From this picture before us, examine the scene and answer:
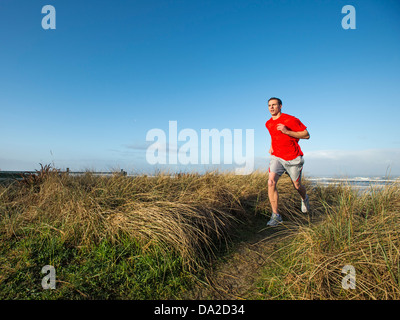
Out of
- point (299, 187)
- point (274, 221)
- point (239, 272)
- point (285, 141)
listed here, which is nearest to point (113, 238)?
point (239, 272)

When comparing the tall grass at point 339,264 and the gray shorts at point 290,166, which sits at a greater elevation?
the gray shorts at point 290,166

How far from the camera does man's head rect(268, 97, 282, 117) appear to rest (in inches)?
187

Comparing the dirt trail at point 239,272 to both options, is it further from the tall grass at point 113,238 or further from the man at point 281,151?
the man at point 281,151

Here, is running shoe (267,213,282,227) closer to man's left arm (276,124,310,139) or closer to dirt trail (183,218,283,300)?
dirt trail (183,218,283,300)

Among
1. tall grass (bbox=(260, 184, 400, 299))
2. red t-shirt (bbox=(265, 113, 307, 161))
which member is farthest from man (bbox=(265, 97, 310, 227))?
tall grass (bbox=(260, 184, 400, 299))

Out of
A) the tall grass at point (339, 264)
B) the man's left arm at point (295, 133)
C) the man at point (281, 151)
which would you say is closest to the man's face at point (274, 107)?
the man at point (281, 151)

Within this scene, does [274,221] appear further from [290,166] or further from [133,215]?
[133,215]

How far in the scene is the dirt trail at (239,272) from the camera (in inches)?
106

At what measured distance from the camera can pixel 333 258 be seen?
2.54m

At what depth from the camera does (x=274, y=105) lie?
475cm

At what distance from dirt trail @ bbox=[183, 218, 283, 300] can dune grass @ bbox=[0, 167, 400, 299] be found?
12 cm

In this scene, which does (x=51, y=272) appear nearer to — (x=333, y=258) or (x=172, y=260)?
(x=172, y=260)

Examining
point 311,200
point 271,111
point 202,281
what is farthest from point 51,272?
point 311,200

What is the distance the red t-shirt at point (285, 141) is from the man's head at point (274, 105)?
14cm
